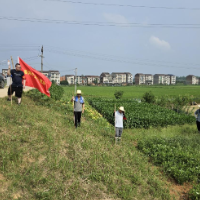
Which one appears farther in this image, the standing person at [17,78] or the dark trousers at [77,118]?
the standing person at [17,78]

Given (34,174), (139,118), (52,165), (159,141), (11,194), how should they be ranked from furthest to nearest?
(139,118)
(159,141)
(52,165)
(34,174)
(11,194)

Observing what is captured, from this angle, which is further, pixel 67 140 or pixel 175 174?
pixel 67 140

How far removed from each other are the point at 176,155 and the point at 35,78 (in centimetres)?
750

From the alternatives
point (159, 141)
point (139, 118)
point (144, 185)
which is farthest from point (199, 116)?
point (144, 185)

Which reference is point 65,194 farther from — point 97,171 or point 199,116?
point 199,116

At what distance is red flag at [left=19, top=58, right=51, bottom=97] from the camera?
35.2 feet

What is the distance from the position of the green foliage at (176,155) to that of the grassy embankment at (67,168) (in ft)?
1.48

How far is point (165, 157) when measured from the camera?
746 centimetres

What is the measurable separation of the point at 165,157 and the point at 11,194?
508cm

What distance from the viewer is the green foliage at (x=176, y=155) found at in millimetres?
6467

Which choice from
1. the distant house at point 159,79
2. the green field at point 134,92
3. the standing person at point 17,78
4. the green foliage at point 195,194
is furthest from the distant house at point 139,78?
the green foliage at point 195,194

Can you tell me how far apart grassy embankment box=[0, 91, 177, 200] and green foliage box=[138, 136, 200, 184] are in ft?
1.48

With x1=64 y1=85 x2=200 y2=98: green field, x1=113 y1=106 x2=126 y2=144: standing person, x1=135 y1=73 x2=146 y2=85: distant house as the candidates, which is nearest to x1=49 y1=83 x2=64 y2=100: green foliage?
x1=113 y1=106 x2=126 y2=144: standing person

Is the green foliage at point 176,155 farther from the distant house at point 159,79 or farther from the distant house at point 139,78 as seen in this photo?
the distant house at point 159,79
